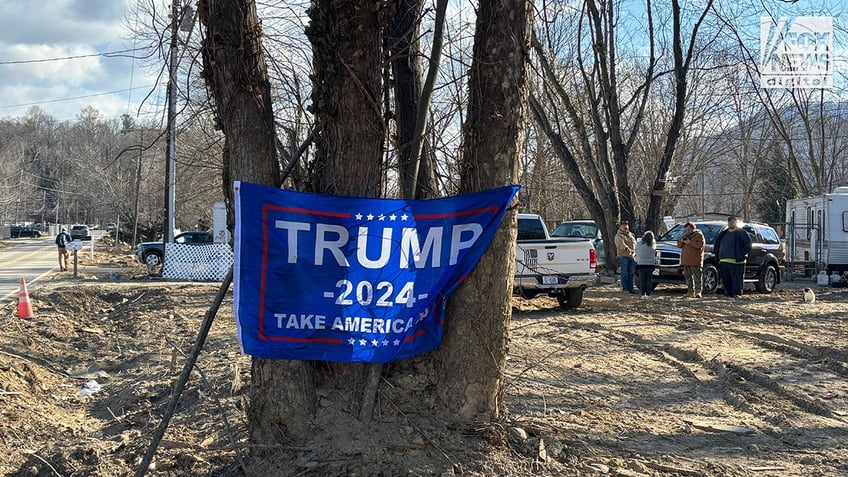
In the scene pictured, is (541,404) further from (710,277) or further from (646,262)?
(710,277)

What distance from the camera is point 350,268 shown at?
487 cm

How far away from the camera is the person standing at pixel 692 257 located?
16422mm

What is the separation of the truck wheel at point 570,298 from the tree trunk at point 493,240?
9703mm

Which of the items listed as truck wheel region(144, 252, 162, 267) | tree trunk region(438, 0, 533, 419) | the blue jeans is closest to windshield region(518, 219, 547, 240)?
the blue jeans

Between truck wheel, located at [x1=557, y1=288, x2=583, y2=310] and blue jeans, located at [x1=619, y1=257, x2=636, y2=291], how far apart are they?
3.41 meters

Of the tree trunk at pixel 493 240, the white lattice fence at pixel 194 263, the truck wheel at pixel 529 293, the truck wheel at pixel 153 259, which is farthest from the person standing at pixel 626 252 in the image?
the truck wheel at pixel 153 259

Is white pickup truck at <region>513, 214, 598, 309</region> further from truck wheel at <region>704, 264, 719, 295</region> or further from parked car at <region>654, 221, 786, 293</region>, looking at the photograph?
truck wheel at <region>704, 264, 719, 295</region>

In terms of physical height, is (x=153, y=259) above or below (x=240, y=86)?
below

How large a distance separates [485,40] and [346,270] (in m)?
1.92

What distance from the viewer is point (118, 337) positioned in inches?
506

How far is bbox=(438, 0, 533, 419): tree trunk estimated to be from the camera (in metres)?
5.11

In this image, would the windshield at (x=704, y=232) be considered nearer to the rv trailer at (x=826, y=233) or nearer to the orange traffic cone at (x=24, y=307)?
the rv trailer at (x=826, y=233)

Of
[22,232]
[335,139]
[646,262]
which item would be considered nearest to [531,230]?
[646,262]

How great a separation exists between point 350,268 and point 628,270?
1412cm
